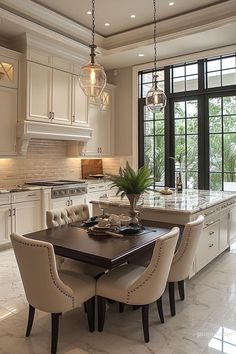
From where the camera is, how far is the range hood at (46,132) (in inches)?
204

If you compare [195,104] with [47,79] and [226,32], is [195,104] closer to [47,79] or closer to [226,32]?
[226,32]

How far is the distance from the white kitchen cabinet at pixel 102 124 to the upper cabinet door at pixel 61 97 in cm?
77

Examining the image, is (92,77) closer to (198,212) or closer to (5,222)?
(198,212)

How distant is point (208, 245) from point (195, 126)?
321cm

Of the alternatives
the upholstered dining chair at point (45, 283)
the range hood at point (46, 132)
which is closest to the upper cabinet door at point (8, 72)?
the range hood at point (46, 132)

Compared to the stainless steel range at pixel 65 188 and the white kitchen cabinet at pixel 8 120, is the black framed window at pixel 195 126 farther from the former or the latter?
the white kitchen cabinet at pixel 8 120

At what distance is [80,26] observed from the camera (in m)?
5.52

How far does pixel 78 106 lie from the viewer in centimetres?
618

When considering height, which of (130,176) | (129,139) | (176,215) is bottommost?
(176,215)

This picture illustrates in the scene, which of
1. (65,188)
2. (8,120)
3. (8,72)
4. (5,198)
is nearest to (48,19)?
(8,72)

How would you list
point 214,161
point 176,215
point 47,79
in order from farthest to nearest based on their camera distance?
1. point 214,161
2. point 47,79
3. point 176,215

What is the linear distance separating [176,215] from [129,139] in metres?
3.90

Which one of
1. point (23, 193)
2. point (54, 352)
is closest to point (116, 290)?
point (54, 352)

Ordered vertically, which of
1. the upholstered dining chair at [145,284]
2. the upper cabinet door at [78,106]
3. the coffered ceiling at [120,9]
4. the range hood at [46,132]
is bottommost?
the upholstered dining chair at [145,284]
